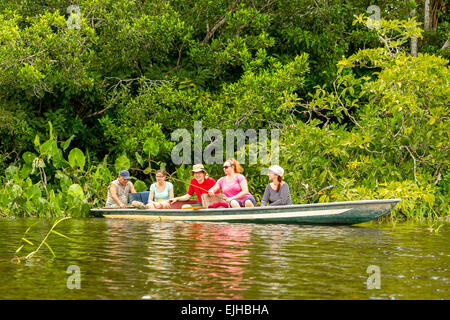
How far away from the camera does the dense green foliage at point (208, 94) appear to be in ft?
47.4

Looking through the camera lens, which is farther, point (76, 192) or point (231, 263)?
point (76, 192)

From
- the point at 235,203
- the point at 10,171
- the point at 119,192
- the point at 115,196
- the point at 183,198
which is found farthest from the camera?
the point at 10,171

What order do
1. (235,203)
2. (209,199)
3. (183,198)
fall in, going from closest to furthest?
(235,203) < (209,199) < (183,198)

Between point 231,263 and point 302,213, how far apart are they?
15.2ft

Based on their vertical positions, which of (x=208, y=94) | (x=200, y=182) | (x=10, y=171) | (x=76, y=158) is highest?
(x=208, y=94)

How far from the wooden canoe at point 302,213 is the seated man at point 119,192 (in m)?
1.63

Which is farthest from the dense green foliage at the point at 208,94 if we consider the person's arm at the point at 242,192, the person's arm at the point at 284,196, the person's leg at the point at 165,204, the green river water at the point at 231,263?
the green river water at the point at 231,263

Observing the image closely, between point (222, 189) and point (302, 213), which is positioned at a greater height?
point (222, 189)

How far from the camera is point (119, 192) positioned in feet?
50.6

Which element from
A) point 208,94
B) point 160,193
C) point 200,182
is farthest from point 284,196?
point 208,94

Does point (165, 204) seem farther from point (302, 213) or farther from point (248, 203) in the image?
point (302, 213)

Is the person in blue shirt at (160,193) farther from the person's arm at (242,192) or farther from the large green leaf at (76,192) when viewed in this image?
the large green leaf at (76,192)

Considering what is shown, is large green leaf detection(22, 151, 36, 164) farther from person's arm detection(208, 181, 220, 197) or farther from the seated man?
person's arm detection(208, 181, 220, 197)

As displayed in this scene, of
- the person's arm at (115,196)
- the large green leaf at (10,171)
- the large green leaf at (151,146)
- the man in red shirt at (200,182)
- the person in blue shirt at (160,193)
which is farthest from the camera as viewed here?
the large green leaf at (10,171)
